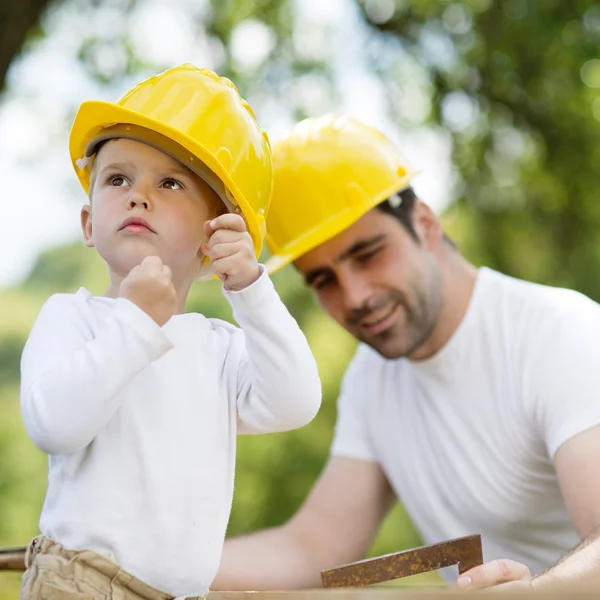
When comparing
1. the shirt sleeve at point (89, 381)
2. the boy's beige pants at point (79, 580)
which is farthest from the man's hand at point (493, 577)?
the shirt sleeve at point (89, 381)

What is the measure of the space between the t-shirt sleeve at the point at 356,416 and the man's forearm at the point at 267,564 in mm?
361

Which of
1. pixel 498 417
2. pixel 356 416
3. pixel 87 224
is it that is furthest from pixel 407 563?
pixel 356 416

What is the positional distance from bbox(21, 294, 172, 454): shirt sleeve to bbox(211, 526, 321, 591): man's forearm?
1.53m

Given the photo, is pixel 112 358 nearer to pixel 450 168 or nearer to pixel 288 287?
pixel 450 168

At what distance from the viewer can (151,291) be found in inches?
56.3

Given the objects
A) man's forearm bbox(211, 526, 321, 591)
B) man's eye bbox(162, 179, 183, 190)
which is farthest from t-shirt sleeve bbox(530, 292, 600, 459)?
man's eye bbox(162, 179, 183, 190)

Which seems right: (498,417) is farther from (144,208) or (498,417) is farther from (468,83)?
(468,83)

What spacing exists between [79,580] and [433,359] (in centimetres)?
175

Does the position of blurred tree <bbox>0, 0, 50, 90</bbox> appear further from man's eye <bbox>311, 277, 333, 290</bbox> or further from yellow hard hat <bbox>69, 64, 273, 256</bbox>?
yellow hard hat <bbox>69, 64, 273, 256</bbox>

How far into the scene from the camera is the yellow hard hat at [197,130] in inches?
62.7

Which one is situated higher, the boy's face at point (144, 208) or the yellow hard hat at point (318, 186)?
the yellow hard hat at point (318, 186)

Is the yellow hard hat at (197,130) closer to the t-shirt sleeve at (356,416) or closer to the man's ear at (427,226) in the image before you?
the man's ear at (427,226)

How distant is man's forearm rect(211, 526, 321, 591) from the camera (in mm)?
2832

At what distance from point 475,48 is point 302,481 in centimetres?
569
